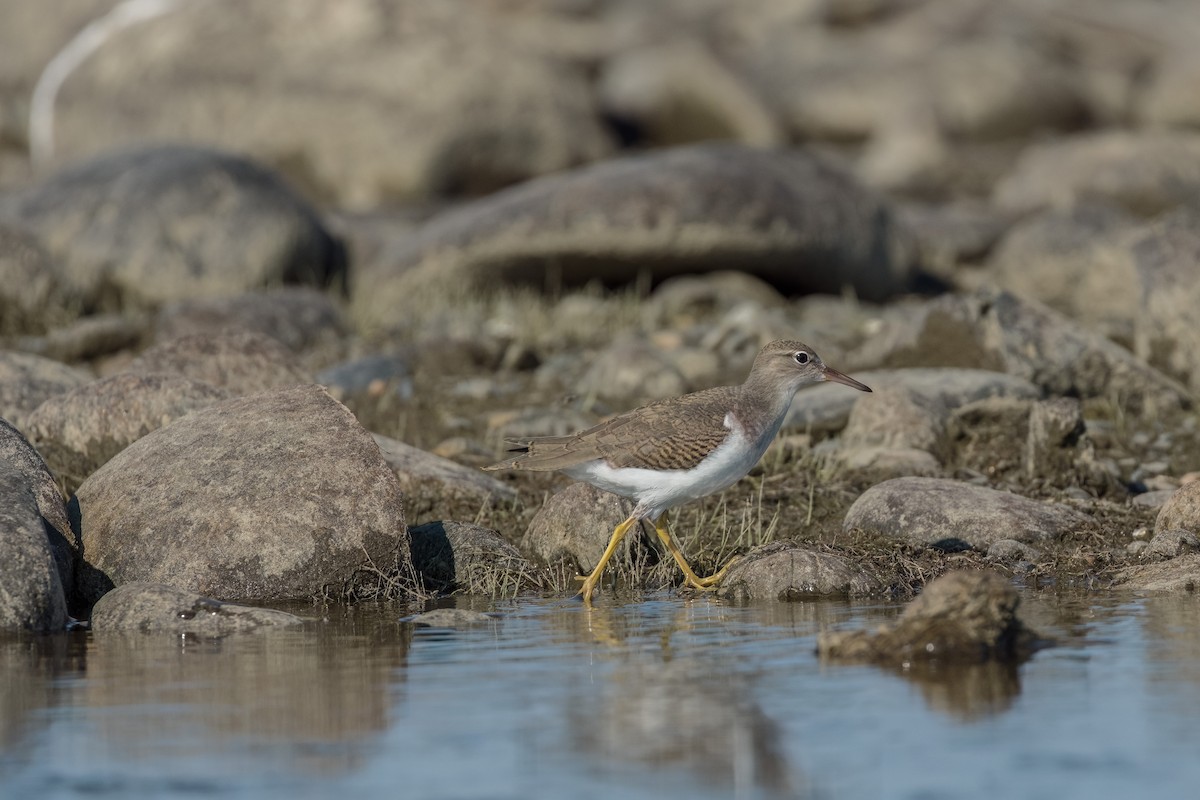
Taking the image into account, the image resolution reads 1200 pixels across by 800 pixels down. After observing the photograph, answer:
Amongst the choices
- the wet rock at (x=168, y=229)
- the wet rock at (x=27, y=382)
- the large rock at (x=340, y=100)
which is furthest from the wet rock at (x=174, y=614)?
the large rock at (x=340, y=100)

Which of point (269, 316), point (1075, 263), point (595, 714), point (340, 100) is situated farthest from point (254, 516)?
point (340, 100)

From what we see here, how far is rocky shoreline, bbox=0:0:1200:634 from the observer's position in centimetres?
981

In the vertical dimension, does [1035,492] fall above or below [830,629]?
above

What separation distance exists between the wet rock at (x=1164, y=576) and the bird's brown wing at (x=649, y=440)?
8.15 feet

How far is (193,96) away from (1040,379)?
1832 centimetres

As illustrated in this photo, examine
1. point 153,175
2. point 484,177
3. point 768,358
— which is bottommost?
point 768,358

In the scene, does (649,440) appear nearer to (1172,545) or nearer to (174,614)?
(174,614)

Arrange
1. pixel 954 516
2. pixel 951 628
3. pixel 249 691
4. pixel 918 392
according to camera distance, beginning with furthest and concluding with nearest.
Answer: pixel 918 392 → pixel 954 516 → pixel 951 628 → pixel 249 691

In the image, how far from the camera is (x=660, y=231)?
19812mm

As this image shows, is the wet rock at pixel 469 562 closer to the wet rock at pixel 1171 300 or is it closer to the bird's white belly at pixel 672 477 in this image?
the bird's white belly at pixel 672 477

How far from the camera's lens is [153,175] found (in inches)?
815

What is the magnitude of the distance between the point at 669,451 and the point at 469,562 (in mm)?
1525

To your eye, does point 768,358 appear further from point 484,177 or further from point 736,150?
point 484,177

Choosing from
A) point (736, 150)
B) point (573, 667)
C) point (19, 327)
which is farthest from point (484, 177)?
point (573, 667)
